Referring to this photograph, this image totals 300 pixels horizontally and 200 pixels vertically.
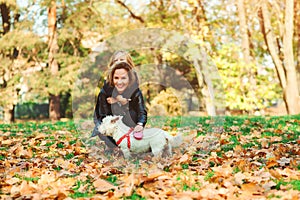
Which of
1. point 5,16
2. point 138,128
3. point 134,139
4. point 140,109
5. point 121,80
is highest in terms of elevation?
point 5,16

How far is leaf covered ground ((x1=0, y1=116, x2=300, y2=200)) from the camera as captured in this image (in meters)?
2.56

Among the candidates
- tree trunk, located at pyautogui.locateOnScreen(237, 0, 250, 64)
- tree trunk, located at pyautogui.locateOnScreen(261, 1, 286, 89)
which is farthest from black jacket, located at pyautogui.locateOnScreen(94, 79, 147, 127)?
tree trunk, located at pyautogui.locateOnScreen(237, 0, 250, 64)

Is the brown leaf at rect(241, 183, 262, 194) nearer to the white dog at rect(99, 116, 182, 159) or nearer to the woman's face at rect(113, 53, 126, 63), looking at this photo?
the white dog at rect(99, 116, 182, 159)

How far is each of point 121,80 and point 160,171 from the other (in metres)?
1.09

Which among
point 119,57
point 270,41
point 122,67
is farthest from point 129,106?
point 270,41

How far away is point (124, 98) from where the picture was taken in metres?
3.81

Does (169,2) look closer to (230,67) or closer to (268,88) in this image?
(230,67)

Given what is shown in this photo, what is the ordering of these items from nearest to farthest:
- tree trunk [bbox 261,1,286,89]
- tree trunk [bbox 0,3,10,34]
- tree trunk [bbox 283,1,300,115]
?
tree trunk [bbox 283,1,300,115] → tree trunk [bbox 261,1,286,89] → tree trunk [bbox 0,3,10,34]

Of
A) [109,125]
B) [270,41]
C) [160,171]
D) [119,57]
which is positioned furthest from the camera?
[270,41]

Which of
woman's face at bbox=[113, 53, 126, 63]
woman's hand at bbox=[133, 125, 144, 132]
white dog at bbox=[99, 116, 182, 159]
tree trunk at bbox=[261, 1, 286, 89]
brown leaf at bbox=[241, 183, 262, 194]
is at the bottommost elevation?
brown leaf at bbox=[241, 183, 262, 194]

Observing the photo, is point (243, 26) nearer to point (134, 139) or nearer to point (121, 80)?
point (121, 80)

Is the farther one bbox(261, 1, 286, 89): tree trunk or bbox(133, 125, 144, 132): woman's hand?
bbox(261, 1, 286, 89): tree trunk

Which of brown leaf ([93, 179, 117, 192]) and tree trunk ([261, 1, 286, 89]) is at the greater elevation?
tree trunk ([261, 1, 286, 89])

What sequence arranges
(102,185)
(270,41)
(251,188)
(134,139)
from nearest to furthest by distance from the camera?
1. (251,188)
2. (102,185)
3. (134,139)
4. (270,41)
